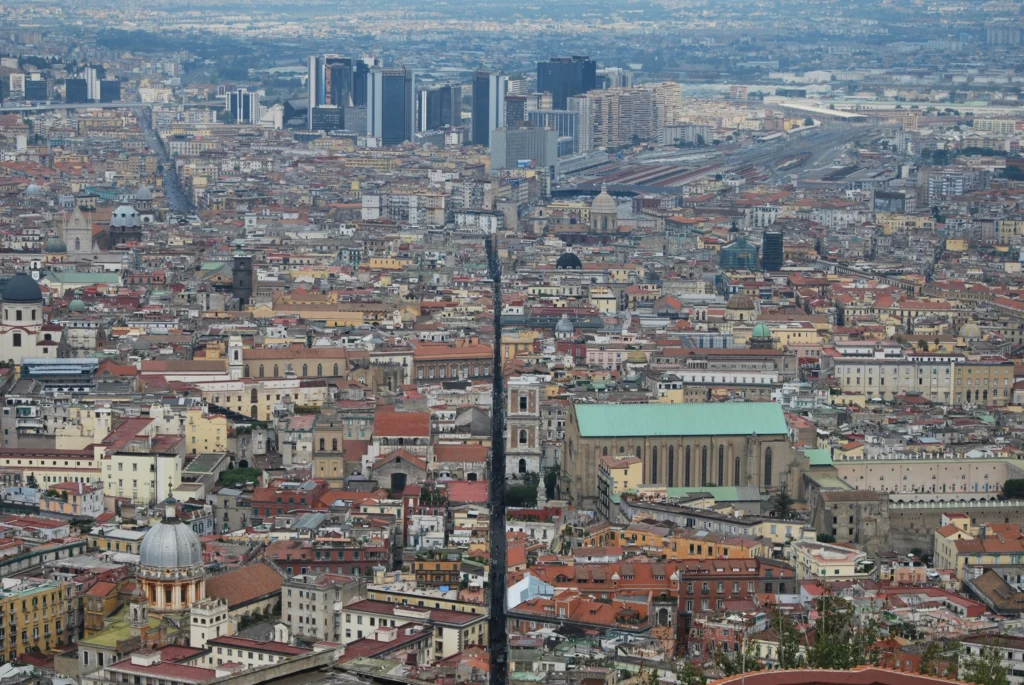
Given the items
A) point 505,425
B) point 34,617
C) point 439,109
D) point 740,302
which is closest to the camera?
point 34,617

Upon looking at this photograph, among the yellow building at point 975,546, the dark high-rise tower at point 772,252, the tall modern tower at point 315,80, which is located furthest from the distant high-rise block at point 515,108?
the yellow building at point 975,546

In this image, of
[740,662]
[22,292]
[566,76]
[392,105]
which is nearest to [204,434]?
[22,292]

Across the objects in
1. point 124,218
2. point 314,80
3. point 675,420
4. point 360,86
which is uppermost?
point 675,420

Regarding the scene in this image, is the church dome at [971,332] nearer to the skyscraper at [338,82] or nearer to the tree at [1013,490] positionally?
the tree at [1013,490]

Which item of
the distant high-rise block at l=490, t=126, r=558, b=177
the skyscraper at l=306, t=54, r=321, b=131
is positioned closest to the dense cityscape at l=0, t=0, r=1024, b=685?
the distant high-rise block at l=490, t=126, r=558, b=177

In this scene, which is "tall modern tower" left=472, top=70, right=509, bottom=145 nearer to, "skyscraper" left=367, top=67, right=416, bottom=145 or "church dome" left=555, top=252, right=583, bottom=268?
"skyscraper" left=367, top=67, right=416, bottom=145

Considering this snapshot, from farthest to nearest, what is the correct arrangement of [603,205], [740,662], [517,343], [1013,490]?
[603,205], [517,343], [1013,490], [740,662]

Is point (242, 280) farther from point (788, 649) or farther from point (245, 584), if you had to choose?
point (788, 649)
